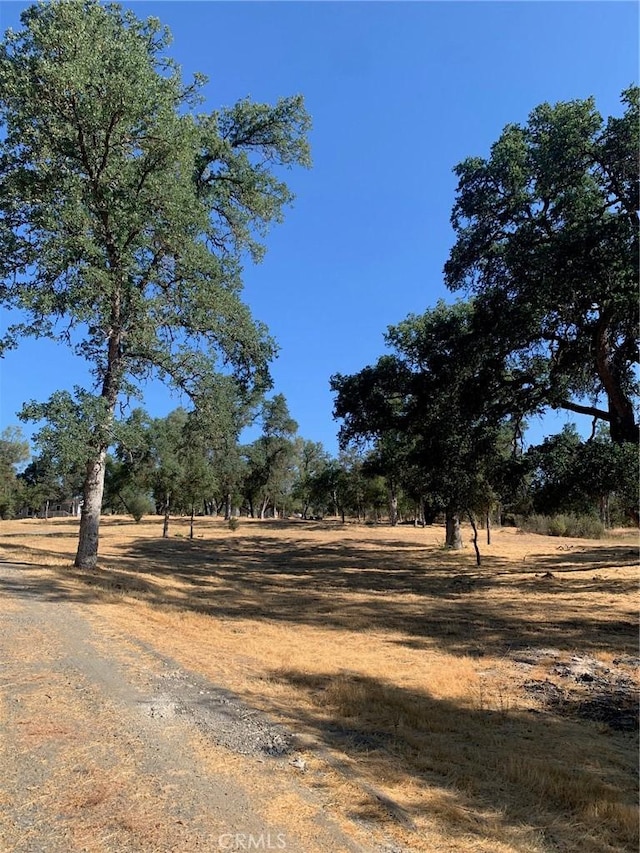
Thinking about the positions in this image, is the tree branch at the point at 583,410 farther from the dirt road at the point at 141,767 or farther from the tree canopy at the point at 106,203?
the dirt road at the point at 141,767

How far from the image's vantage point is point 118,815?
3441mm

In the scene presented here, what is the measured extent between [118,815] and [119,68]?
591 inches

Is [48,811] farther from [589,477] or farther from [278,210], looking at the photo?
[278,210]

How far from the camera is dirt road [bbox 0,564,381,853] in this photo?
10.8 feet

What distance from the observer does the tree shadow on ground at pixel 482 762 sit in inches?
147

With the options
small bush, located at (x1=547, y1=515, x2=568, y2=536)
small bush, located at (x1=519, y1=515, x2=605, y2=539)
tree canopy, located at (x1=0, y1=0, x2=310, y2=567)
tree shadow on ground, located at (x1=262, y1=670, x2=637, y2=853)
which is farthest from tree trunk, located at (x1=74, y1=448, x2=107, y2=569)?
small bush, located at (x1=547, y1=515, x2=568, y2=536)

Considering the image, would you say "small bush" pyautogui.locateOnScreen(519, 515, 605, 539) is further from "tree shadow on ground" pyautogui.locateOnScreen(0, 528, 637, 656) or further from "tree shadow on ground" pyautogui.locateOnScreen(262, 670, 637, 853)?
"tree shadow on ground" pyautogui.locateOnScreen(262, 670, 637, 853)

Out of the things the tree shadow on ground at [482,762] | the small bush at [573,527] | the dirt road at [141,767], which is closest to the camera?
the dirt road at [141,767]

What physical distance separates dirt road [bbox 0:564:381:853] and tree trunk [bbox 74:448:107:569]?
349 inches

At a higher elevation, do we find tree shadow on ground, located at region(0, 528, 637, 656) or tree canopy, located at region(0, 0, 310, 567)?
tree canopy, located at region(0, 0, 310, 567)

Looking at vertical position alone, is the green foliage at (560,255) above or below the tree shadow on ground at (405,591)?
above

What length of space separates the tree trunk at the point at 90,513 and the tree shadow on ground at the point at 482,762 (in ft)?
33.3

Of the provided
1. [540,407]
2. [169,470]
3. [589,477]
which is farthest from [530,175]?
[169,470]

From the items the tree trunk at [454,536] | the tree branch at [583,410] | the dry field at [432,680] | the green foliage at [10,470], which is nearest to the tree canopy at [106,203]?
the dry field at [432,680]
